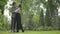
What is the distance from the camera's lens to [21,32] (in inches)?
84.4

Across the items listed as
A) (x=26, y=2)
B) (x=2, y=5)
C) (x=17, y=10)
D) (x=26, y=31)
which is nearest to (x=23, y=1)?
(x=26, y=2)

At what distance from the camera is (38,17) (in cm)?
214

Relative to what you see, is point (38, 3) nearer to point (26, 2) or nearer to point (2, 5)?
point (26, 2)

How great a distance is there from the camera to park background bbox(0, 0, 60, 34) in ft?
6.93

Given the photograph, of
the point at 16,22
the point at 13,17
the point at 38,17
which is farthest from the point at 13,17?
the point at 38,17

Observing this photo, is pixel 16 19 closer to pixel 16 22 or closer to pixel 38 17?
pixel 16 22

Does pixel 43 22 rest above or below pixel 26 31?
above

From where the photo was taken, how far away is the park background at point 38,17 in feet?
6.93

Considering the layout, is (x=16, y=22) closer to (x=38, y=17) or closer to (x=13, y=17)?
(x=13, y=17)

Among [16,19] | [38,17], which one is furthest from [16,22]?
[38,17]

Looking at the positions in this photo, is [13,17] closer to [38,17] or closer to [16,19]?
[16,19]

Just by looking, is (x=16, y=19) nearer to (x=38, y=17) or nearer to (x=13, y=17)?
(x=13, y=17)

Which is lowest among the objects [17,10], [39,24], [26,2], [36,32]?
[36,32]

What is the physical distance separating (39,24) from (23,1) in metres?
0.48
